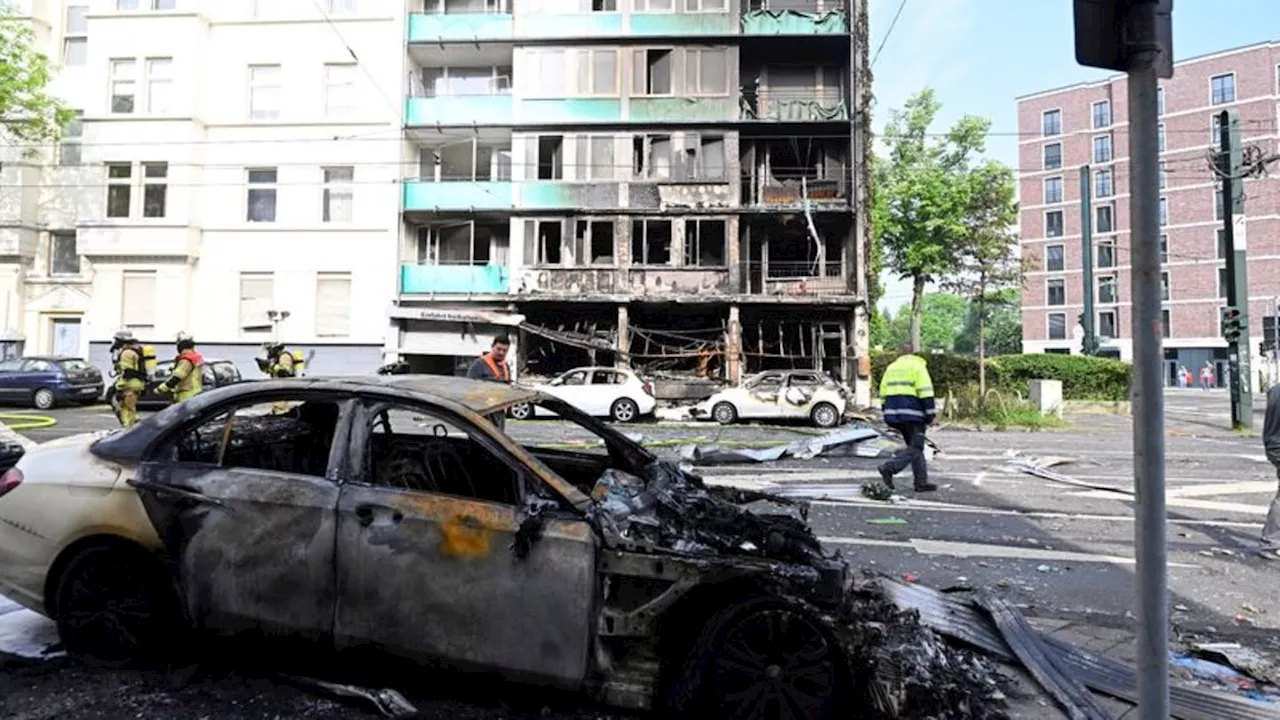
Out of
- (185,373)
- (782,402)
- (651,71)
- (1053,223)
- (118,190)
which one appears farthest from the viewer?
(1053,223)

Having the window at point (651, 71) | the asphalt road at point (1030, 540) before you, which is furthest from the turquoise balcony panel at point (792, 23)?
the asphalt road at point (1030, 540)

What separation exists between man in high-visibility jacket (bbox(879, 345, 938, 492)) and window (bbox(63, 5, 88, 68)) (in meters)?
31.7

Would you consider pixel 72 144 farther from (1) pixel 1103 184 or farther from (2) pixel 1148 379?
(1) pixel 1103 184

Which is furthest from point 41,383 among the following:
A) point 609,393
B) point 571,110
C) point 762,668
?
point 762,668

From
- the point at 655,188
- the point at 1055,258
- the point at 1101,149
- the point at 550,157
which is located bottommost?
the point at 655,188

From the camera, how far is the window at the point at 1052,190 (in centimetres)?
6694

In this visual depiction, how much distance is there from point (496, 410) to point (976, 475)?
8581 mm

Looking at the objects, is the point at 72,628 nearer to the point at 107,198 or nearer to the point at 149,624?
the point at 149,624

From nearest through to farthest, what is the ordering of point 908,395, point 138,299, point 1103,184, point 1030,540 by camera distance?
point 1030,540
point 908,395
point 138,299
point 1103,184

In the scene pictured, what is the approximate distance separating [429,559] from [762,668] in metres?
1.47

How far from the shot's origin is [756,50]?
26.2 meters

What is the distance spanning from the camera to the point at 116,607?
356cm

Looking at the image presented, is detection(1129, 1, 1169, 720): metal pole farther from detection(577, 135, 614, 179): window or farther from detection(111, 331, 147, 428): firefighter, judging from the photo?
detection(577, 135, 614, 179): window

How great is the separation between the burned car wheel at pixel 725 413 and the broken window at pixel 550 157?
38.0 feet
